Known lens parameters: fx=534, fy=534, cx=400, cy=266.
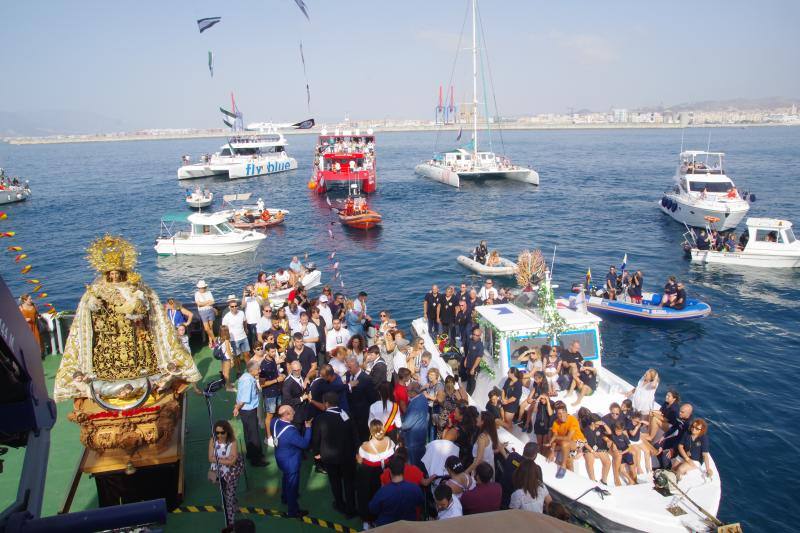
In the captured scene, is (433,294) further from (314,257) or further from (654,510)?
(314,257)

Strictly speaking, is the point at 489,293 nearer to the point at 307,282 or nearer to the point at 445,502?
the point at 445,502

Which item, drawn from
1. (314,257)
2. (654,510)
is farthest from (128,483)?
(314,257)

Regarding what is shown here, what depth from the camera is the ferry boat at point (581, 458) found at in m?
7.42

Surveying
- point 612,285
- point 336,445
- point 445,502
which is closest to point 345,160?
point 612,285

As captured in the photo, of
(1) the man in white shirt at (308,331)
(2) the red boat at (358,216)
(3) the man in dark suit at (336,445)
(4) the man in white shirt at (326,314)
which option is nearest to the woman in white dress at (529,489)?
(3) the man in dark suit at (336,445)

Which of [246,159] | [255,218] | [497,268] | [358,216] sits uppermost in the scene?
[246,159]

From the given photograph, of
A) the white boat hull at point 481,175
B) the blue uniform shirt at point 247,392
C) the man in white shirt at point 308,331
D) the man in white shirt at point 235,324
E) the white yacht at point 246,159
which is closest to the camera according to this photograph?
the blue uniform shirt at point 247,392

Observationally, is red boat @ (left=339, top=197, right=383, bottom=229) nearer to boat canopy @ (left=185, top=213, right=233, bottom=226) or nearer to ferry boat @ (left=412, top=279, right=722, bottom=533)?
boat canopy @ (left=185, top=213, right=233, bottom=226)

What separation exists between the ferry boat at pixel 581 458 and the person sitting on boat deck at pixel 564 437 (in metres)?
→ 0.17

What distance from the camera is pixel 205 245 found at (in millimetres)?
31172

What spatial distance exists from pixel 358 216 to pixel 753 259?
77.0ft

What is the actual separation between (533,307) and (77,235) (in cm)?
4135

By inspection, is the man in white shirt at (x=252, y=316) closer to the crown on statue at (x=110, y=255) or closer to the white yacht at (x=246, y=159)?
the crown on statue at (x=110, y=255)

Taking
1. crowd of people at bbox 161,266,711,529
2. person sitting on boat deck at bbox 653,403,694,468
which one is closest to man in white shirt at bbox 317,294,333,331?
crowd of people at bbox 161,266,711,529
